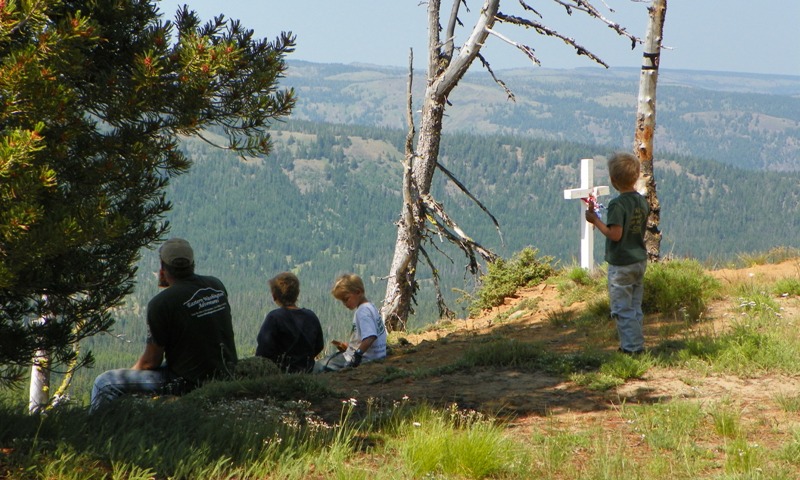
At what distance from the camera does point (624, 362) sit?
6.86 meters

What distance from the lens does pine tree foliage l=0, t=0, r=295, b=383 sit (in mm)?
4535

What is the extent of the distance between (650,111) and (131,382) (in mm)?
7577

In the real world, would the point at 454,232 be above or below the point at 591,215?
below

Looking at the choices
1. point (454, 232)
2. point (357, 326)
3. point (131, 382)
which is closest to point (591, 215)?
point (357, 326)

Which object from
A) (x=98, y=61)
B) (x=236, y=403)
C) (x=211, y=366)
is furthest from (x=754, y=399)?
(x=98, y=61)

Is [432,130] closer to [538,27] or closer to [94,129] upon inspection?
[538,27]

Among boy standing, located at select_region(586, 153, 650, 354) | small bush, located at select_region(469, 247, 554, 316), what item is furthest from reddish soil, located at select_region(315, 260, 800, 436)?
small bush, located at select_region(469, 247, 554, 316)

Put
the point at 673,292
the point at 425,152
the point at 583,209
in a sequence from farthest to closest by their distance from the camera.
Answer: the point at 583,209 → the point at 425,152 → the point at 673,292

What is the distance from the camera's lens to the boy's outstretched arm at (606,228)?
23.0 ft

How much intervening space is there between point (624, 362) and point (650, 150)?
209 inches

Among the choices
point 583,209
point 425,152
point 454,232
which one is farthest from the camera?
point 583,209

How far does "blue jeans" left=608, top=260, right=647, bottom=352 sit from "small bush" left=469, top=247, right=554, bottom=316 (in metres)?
6.05

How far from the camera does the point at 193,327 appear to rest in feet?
21.6

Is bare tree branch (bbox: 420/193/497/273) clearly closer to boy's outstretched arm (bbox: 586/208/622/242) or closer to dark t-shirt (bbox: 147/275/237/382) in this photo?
boy's outstretched arm (bbox: 586/208/622/242)
